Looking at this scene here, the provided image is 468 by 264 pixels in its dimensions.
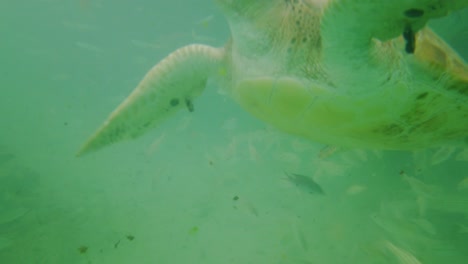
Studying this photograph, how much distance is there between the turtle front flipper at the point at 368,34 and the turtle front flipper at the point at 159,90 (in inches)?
49.0

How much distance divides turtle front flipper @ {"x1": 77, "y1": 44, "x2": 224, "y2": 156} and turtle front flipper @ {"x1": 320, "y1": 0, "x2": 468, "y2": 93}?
1245mm

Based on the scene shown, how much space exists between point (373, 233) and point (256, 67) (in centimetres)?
911

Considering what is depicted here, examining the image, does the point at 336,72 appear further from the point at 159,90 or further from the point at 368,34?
the point at 159,90

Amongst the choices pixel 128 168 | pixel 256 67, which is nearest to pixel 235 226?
pixel 256 67

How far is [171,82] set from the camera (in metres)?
2.53

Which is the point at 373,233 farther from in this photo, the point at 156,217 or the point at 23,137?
the point at 23,137

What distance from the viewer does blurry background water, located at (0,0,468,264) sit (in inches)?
267

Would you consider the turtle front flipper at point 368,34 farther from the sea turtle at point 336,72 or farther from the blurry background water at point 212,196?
the blurry background water at point 212,196

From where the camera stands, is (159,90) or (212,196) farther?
(212,196)

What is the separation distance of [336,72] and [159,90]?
152 cm

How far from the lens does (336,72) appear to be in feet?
5.45

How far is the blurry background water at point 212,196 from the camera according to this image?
6777mm

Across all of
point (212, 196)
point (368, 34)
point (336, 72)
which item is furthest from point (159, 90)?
point (212, 196)

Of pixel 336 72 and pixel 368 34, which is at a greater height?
pixel 368 34
